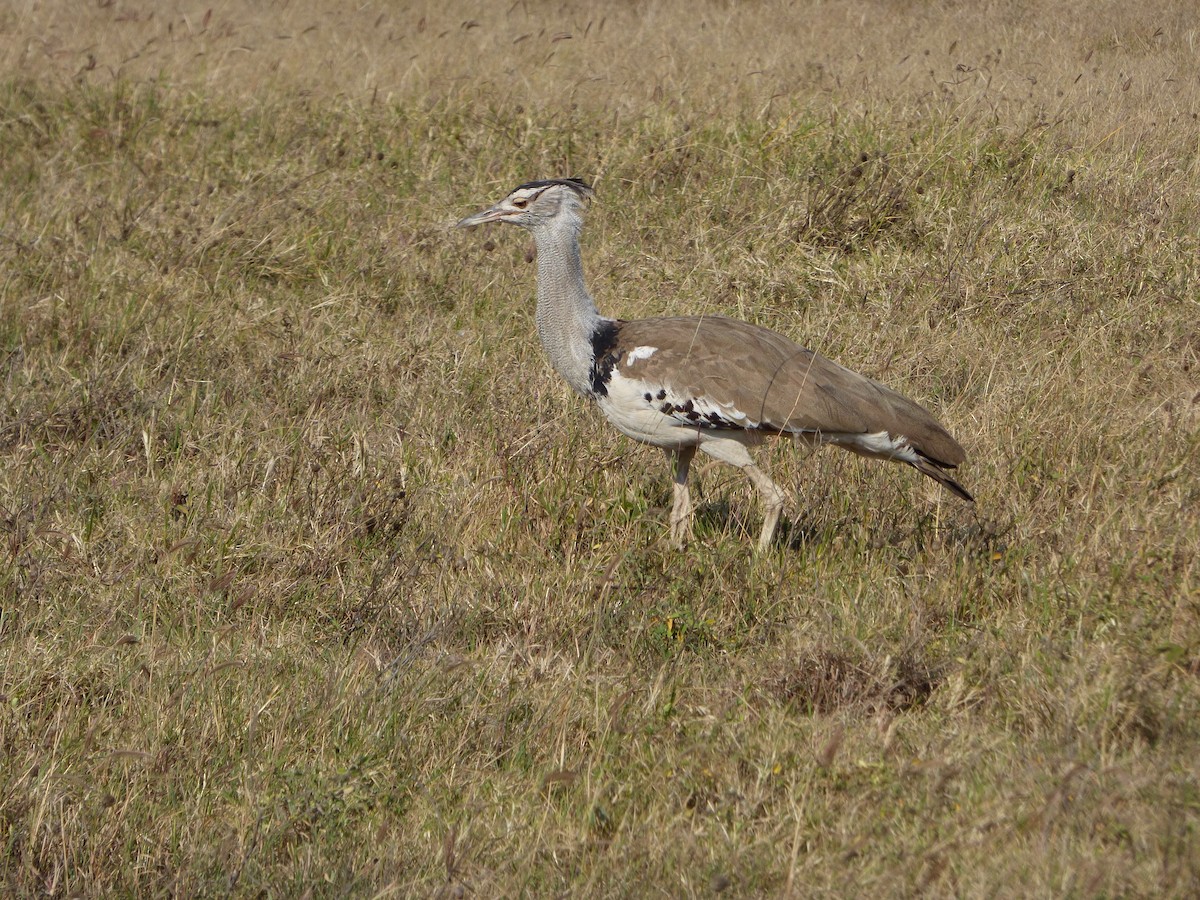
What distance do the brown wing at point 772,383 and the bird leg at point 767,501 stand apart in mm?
150

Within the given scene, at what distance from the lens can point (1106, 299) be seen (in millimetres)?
5727

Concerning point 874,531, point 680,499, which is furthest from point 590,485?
point 874,531

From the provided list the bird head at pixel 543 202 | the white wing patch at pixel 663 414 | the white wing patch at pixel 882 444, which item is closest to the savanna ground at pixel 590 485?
the white wing patch at pixel 882 444

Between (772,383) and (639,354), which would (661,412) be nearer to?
(639,354)

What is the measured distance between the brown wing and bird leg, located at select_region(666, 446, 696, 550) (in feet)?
0.99

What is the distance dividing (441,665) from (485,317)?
2786mm

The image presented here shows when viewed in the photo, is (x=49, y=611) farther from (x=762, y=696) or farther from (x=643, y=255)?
(x=643, y=255)

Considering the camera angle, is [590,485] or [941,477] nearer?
[941,477]

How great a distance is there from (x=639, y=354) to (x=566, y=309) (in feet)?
1.19

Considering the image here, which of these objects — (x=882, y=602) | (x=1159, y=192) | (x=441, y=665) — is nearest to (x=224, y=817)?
(x=441, y=665)

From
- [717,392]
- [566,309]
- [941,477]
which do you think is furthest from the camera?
[566,309]

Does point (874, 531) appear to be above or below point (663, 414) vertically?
below

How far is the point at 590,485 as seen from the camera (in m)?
4.68

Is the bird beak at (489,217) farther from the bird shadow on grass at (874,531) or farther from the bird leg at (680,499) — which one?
the bird shadow on grass at (874,531)
